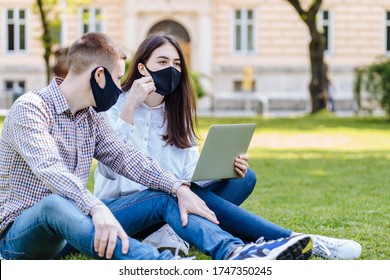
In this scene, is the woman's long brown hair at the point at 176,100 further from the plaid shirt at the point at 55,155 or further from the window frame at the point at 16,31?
the window frame at the point at 16,31

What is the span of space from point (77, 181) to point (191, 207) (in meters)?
0.67

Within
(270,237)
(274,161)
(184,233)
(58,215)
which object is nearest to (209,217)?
(184,233)

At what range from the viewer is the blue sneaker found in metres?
4.16

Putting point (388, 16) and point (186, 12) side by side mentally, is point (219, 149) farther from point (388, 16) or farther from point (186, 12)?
point (388, 16)

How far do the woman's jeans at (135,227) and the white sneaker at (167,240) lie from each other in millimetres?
209

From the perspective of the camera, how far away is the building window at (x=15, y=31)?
3147cm

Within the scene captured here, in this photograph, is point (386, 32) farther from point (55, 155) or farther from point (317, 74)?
point (55, 155)

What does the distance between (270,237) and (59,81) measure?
1.43 metres

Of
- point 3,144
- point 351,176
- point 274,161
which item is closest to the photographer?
point 3,144

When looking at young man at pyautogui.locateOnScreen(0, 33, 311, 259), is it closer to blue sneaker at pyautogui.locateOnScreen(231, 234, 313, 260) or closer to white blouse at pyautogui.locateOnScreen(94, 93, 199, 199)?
blue sneaker at pyautogui.locateOnScreen(231, 234, 313, 260)

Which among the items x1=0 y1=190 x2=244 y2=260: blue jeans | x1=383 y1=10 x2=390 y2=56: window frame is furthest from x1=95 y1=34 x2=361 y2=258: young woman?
x1=383 y1=10 x2=390 y2=56: window frame

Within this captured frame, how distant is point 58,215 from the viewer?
4.05 m

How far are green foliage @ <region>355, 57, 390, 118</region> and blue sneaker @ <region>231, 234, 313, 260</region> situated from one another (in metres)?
16.1

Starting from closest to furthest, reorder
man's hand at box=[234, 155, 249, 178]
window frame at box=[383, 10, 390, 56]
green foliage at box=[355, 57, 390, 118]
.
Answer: man's hand at box=[234, 155, 249, 178]
green foliage at box=[355, 57, 390, 118]
window frame at box=[383, 10, 390, 56]
